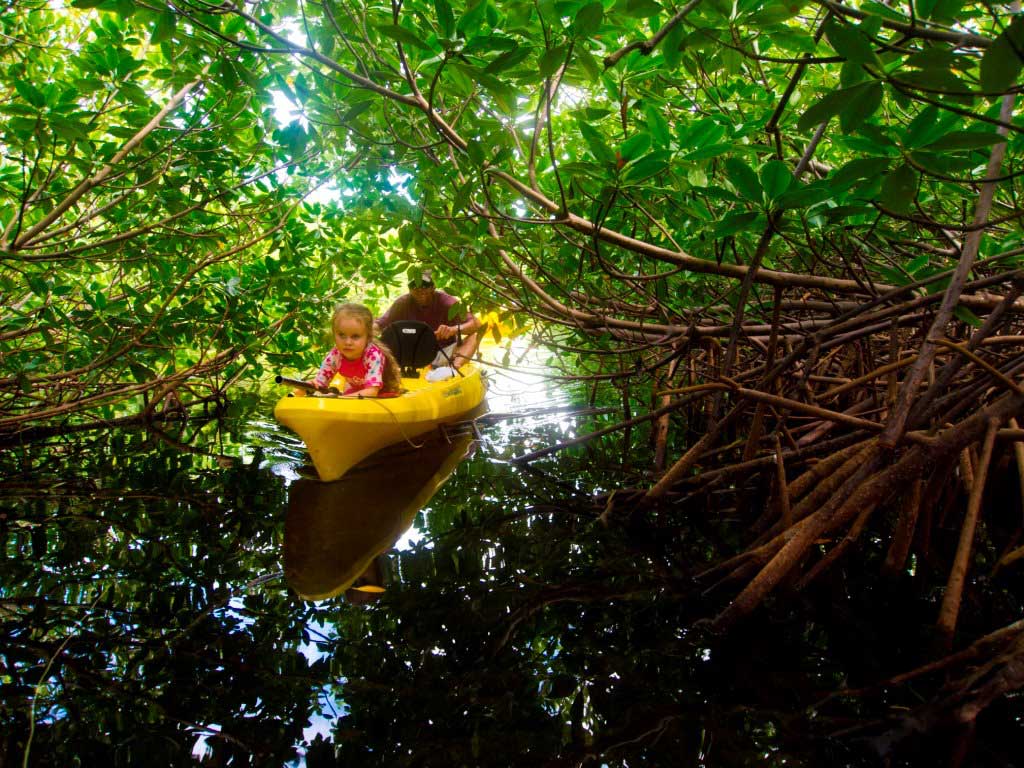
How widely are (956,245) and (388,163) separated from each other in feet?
7.07

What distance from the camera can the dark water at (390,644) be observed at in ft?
4.73

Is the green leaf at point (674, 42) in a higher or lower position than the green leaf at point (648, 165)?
higher

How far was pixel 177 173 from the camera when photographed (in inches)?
128

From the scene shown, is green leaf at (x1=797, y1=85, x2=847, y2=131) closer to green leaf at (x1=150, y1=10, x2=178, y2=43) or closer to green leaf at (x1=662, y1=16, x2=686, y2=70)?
green leaf at (x1=662, y1=16, x2=686, y2=70)

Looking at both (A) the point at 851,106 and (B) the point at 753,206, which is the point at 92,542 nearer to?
(B) the point at 753,206

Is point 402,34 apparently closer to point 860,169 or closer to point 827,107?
point 827,107

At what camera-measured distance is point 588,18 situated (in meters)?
1.33

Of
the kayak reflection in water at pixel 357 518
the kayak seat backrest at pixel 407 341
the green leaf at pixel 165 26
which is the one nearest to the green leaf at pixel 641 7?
the green leaf at pixel 165 26

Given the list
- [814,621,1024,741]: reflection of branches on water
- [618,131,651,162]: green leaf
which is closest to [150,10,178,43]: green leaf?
[618,131,651,162]: green leaf

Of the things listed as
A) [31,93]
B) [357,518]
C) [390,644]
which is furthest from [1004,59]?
[357,518]

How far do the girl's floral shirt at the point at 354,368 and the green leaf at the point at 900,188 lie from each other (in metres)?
3.91

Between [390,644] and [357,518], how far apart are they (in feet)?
5.26

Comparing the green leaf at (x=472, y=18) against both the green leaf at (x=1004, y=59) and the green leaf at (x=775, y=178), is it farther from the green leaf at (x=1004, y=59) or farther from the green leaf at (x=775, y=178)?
the green leaf at (x=1004, y=59)

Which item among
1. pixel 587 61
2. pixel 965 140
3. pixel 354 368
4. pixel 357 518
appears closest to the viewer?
pixel 965 140
